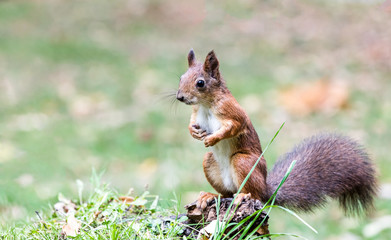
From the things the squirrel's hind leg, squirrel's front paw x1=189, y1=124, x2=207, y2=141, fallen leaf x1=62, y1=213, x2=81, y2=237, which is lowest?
fallen leaf x1=62, y1=213, x2=81, y2=237

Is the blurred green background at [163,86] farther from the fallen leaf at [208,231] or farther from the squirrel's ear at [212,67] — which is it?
the squirrel's ear at [212,67]

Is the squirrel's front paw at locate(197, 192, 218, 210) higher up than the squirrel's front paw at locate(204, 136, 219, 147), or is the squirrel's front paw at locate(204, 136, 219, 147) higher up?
the squirrel's front paw at locate(204, 136, 219, 147)

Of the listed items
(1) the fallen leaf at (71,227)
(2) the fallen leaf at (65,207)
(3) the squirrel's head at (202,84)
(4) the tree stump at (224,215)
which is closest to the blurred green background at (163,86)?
(2) the fallen leaf at (65,207)

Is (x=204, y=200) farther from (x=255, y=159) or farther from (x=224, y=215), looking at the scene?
(x=255, y=159)

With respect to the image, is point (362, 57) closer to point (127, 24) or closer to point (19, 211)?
point (127, 24)

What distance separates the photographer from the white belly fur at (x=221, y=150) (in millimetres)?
2096

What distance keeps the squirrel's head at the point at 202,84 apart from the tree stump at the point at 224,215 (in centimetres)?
38

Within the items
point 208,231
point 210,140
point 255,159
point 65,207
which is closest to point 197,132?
point 210,140

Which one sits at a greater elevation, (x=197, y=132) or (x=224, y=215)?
(x=197, y=132)

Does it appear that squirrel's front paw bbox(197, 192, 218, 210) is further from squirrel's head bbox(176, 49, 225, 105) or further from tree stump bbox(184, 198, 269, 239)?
squirrel's head bbox(176, 49, 225, 105)

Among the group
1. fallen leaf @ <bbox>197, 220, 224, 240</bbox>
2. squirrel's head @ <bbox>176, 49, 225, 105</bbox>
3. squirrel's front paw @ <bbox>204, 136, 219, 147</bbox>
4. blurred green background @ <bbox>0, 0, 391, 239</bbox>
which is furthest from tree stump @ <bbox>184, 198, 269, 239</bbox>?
blurred green background @ <bbox>0, 0, 391, 239</bbox>

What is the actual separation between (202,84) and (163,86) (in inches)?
199

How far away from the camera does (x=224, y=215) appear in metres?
2.01

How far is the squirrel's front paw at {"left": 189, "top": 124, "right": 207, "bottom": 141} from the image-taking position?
2062 mm
